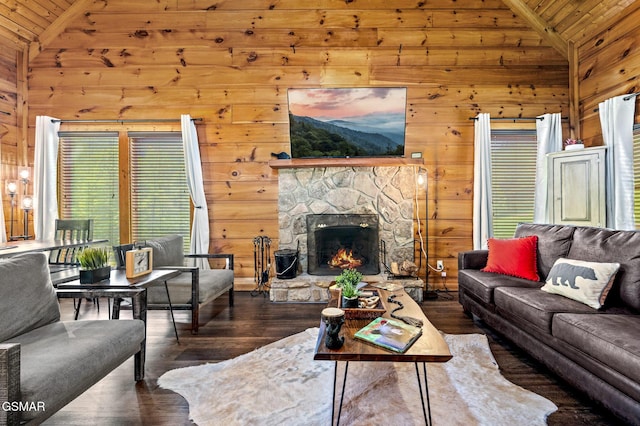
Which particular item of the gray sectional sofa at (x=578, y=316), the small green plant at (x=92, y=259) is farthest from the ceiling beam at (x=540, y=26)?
the small green plant at (x=92, y=259)

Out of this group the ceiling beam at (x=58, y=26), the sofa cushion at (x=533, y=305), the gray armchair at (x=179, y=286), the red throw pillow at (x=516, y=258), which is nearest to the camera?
the sofa cushion at (x=533, y=305)

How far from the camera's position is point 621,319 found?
6.47ft

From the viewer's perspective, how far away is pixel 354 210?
14.3 feet

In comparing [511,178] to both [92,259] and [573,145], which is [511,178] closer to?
[573,145]

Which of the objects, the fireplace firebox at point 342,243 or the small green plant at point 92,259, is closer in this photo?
the small green plant at point 92,259

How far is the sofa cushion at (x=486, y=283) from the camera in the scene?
112 inches

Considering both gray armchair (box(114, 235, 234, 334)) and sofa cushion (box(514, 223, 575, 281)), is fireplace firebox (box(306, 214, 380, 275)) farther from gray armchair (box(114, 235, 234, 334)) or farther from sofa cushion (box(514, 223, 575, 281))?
sofa cushion (box(514, 223, 575, 281))

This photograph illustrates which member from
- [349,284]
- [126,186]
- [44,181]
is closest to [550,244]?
[349,284]

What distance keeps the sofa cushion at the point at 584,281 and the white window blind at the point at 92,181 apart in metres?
5.20

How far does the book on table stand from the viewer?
1638 mm

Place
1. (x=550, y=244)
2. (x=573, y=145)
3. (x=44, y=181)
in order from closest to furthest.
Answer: (x=550, y=244) < (x=573, y=145) < (x=44, y=181)

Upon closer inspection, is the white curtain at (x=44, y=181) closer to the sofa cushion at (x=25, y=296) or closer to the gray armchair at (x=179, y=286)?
the gray armchair at (x=179, y=286)

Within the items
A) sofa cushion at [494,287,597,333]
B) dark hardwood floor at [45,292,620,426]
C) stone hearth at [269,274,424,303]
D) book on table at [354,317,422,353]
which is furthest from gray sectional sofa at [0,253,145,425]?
sofa cushion at [494,287,597,333]

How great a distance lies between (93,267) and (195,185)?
212 centimetres
